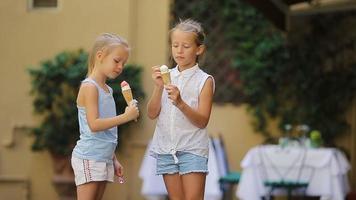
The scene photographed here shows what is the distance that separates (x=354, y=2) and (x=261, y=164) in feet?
7.41

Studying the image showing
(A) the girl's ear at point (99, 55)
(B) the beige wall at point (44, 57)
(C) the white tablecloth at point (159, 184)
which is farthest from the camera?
(B) the beige wall at point (44, 57)

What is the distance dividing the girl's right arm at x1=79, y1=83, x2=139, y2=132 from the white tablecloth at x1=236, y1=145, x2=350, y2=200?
4026 mm

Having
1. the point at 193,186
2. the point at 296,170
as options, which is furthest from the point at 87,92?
the point at 296,170

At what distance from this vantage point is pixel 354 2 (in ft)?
29.9

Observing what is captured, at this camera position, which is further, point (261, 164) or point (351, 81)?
point (351, 81)

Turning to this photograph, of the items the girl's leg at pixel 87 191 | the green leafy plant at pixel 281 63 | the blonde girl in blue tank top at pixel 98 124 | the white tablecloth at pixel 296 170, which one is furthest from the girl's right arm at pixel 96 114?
the green leafy plant at pixel 281 63

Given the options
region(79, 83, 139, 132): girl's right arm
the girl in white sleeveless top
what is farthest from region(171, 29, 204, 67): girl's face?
region(79, 83, 139, 132): girl's right arm

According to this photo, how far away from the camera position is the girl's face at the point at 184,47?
13.9ft

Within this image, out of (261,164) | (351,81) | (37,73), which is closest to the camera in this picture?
(261,164)

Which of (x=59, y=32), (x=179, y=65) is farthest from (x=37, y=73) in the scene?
(x=179, y=65)

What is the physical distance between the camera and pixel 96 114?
13.7 ft

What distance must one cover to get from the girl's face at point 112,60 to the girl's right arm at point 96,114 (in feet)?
0.40

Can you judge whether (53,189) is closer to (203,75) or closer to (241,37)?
(241,37)

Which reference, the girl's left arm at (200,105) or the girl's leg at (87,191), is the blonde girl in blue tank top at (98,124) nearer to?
the girl's leg at (87,191)
